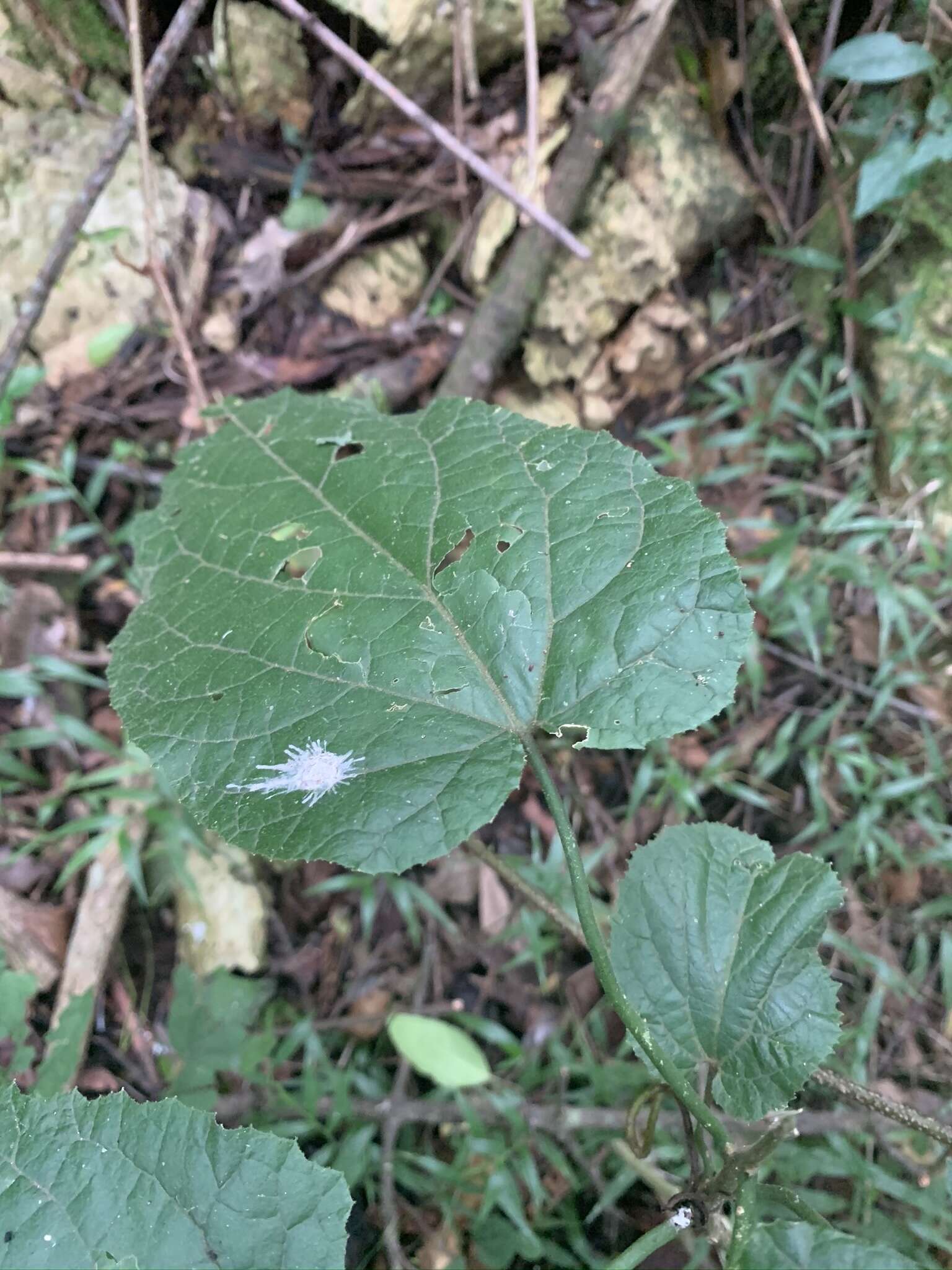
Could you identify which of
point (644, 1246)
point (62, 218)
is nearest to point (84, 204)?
point (62, 218)

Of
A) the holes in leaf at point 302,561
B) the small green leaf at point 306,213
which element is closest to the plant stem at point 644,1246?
the holes in leaf at point 302,561

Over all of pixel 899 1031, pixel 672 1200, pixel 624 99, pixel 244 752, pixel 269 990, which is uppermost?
pixel 624 99

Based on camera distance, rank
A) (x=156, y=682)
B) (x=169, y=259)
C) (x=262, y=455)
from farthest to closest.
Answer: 1. (x=169, y=259)
2. (x=262, y=455)
3. (x=156, y=682)

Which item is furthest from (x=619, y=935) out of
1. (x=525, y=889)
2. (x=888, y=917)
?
(x=888, y=917)

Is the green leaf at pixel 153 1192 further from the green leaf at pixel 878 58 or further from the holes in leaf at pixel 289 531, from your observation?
the green leaf at pixel 878 58

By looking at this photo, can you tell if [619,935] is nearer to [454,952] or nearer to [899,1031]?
[454,952]

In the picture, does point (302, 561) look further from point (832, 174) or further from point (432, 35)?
point (832, 174)
